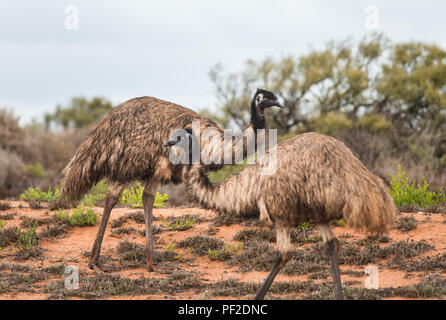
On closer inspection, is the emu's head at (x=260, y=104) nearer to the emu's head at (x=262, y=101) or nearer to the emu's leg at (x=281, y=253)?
the emu's head at (x=262, y=101)

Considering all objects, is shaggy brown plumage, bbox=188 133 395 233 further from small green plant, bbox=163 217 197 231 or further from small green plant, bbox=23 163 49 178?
small green plant, bbox=23 163 49 178

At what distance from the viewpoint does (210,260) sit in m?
7.60

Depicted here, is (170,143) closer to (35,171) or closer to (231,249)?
(231,249)

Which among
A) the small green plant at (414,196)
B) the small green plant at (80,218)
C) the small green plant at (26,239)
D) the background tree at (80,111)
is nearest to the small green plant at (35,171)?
the small green plant at (80,218)

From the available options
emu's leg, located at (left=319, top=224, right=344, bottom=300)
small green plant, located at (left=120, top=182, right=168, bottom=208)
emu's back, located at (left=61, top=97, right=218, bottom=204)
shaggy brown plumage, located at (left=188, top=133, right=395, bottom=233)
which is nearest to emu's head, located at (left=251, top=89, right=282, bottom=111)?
emu's back, located at (left=61, top=97, right=218, bottom=204)

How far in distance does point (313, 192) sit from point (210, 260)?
3.08 metres

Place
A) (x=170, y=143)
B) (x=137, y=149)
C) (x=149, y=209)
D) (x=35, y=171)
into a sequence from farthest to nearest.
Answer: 1. (x=35, y=171)
2. (x=149, y=209)
3. (x=137, y=149)
4. (x=170, y=143)

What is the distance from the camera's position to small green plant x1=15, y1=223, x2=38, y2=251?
7980 mm

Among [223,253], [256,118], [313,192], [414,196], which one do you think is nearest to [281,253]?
[313,192]

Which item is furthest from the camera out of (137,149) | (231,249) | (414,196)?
(414,196)

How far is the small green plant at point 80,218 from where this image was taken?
29.0ft

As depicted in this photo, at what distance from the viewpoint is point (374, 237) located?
7.60 metres

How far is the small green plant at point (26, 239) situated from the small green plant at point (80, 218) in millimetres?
656

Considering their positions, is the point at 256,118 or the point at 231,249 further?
the point at 231,249
